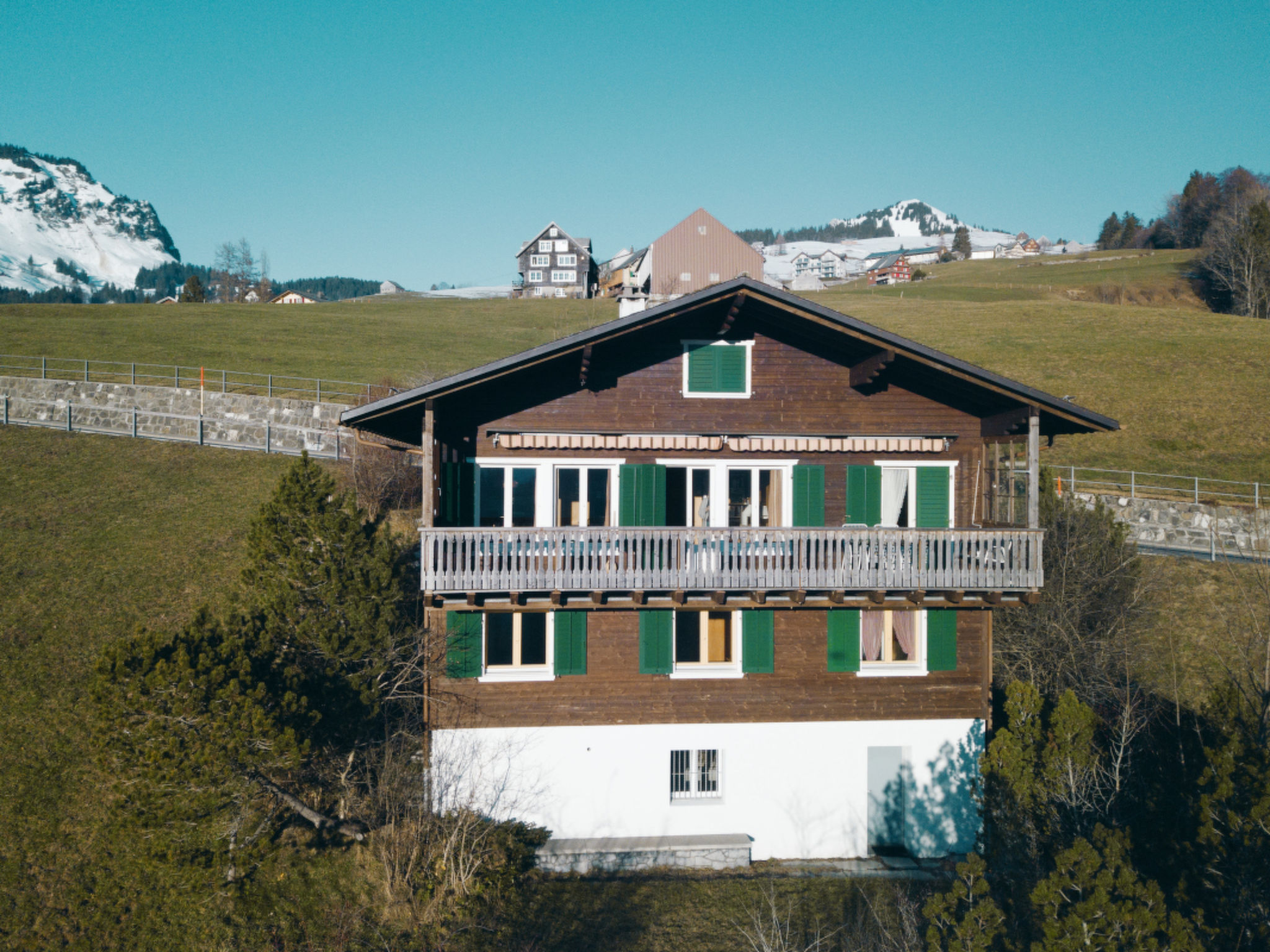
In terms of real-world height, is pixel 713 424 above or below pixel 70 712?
above

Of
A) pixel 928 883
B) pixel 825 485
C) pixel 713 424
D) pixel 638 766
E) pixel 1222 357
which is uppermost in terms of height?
pixel 1222 357

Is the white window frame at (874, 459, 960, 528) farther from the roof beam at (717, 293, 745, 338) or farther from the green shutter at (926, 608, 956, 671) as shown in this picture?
the roof beam at (717, 293, 745, 338)

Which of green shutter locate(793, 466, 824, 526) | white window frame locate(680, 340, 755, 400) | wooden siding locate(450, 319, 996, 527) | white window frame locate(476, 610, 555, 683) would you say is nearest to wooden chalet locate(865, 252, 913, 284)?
wooden siding locate(450, 319, 996, 527)

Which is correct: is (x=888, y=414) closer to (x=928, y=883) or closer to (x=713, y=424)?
(x=713, y=424)

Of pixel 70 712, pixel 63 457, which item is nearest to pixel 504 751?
pixel 70 712

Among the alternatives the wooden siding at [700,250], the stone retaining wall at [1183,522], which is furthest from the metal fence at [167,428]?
the wooden siding at [700,250]

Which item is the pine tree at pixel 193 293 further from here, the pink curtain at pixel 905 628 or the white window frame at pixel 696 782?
the pink curtain at pixel 905 628

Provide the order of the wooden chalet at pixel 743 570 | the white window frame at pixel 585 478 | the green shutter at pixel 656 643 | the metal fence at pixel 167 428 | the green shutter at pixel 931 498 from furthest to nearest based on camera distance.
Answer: the metal fence at pixel 167 428, the green shutter at pixel 931 498, the white window frame at pixel 585 478, the green shutter at pixel 656 643, the wooden chalet at pixel 743 570
